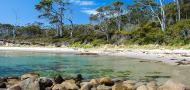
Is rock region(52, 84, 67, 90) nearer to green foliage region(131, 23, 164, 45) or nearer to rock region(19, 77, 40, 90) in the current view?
rock region(19, 77, 40, 90)

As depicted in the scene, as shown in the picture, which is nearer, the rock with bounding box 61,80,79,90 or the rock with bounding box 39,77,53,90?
the rock with bounding box 61,80,79,90

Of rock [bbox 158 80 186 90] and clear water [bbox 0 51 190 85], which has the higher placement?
rock [bbox 158 80 186 90]

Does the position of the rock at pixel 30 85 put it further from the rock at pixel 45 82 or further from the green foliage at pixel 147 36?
the green foliage at pixel 147 36

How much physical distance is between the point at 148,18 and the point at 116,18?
241 inches

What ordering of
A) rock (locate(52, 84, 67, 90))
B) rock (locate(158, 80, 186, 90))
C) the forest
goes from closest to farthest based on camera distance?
rock (locate(158, 80, 186, 90)) → rock (locate(52, 84, 67, 90)) → the forest

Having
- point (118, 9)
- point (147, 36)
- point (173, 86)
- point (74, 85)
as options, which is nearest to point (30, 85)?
point (74, 85)

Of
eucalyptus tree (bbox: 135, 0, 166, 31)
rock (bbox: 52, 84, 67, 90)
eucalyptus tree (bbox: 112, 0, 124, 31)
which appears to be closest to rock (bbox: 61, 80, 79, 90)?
rock (bbox: 52, 84, 67, 90)

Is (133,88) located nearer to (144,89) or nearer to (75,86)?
(144,89)

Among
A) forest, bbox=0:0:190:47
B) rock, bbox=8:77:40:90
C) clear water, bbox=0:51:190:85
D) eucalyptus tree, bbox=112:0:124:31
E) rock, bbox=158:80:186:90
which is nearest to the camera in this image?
rock, bbox=158:80:186:90

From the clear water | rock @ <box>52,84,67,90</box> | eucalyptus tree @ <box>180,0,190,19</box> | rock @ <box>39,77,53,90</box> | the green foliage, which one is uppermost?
eucalyptus tree @ <box>180,0,190,19</box>

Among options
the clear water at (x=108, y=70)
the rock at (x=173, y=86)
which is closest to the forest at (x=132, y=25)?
the clear water at (x=108, y=70)

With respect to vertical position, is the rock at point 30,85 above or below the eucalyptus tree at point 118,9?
below

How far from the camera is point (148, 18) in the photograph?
227 ft

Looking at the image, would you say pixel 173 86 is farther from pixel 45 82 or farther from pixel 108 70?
pixel 108 70
